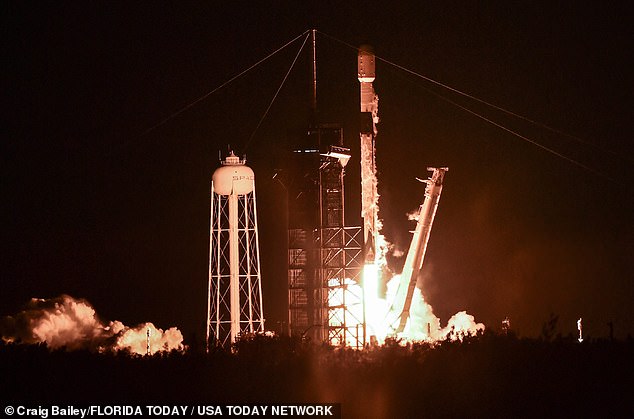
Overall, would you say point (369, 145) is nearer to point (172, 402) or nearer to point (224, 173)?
point (224, 173)

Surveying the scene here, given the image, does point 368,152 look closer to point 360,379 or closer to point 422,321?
point 422,321

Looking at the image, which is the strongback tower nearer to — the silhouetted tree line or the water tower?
the water tower

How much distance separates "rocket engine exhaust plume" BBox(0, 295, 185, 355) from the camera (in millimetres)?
65750

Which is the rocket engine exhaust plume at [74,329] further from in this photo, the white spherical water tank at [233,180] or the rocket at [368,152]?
the rocket at [368,152]

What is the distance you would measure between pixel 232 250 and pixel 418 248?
7.16 metres

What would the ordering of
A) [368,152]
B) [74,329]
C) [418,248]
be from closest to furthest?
1. [418,248]
2. [368,152]
3. [74,329]

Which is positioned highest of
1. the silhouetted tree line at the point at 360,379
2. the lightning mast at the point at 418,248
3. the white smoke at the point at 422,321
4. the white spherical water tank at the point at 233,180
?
the white spherical water tank at the point at 233,180

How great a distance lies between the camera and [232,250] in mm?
64938

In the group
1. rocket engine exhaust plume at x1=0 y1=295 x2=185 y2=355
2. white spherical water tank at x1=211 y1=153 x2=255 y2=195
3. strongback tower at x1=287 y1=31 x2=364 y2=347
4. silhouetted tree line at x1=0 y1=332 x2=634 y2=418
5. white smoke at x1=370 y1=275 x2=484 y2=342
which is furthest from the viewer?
rocket engine exhaust plume at x1=0 y1=295 x2=185 y2=355

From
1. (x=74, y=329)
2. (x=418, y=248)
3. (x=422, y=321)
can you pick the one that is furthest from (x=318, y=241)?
(x=74, y=329)

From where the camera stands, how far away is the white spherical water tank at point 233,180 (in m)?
64.6

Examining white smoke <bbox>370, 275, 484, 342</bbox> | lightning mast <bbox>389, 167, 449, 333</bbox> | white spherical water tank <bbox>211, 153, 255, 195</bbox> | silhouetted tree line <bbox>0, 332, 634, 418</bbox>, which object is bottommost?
silhouetted tree line <bbox>0, 332, 634, 418</bbox>

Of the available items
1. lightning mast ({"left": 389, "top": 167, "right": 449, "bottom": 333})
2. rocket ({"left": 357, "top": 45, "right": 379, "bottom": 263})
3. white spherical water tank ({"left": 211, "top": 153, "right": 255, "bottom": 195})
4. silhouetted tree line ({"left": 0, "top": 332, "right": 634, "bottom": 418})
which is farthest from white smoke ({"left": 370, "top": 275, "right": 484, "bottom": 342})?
silhouetted tree line ({"left": 0, "top": 332, "right": 634, "bottom": 418})

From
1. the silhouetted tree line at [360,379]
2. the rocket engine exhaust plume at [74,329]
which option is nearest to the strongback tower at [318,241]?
the rocket engine exhaust plume at [74,329]
